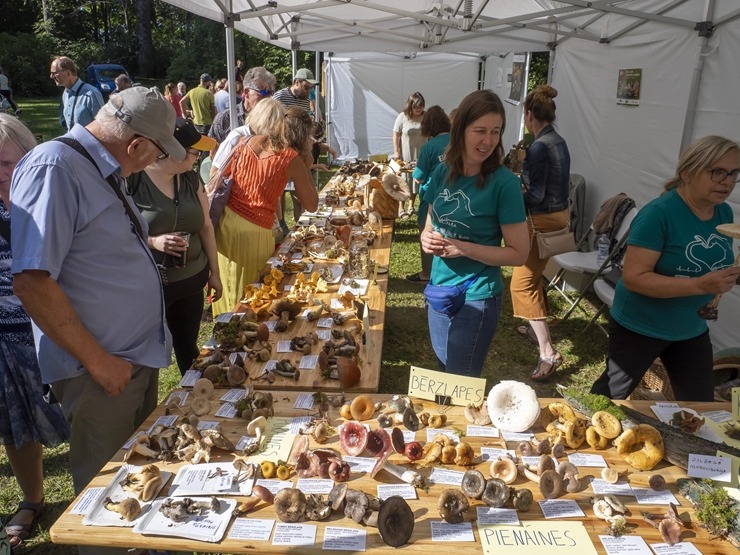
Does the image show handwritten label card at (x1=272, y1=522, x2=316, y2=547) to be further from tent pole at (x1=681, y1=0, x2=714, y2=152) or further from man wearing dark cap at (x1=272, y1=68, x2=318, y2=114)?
man wearing dark cap at (x1=272, y1=68, x2=318, y2=114)

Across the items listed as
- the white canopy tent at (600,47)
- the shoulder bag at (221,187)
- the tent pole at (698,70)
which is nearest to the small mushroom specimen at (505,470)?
the shoulder bag at (221,187)

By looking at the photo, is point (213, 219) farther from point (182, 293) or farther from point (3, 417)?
point (3, 417)

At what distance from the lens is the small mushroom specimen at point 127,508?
5.06 feet

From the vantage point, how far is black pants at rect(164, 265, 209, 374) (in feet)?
9.90

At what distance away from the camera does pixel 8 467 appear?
10.6 ft

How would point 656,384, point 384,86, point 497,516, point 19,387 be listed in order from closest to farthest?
point 497,516 → point 19,387 → point 656,384 → point 384,86

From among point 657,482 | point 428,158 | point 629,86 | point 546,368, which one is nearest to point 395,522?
point 657,482

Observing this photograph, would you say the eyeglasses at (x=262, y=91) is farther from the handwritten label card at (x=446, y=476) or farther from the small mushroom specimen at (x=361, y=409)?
the handwritten label card at (x=446, y=476)

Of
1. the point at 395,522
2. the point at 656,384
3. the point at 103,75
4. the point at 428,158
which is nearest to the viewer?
the point at 395,522

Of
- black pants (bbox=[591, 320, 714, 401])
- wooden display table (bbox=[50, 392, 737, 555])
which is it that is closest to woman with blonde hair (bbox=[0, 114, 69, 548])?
wooden display table (bbox=[50, 392, 737, 555])

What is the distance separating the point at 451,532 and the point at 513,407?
0.61m

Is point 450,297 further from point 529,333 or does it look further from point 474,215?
point 529,333

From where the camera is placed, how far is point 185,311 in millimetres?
3180

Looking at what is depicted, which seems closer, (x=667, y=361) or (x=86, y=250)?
(x=86, y=250)
